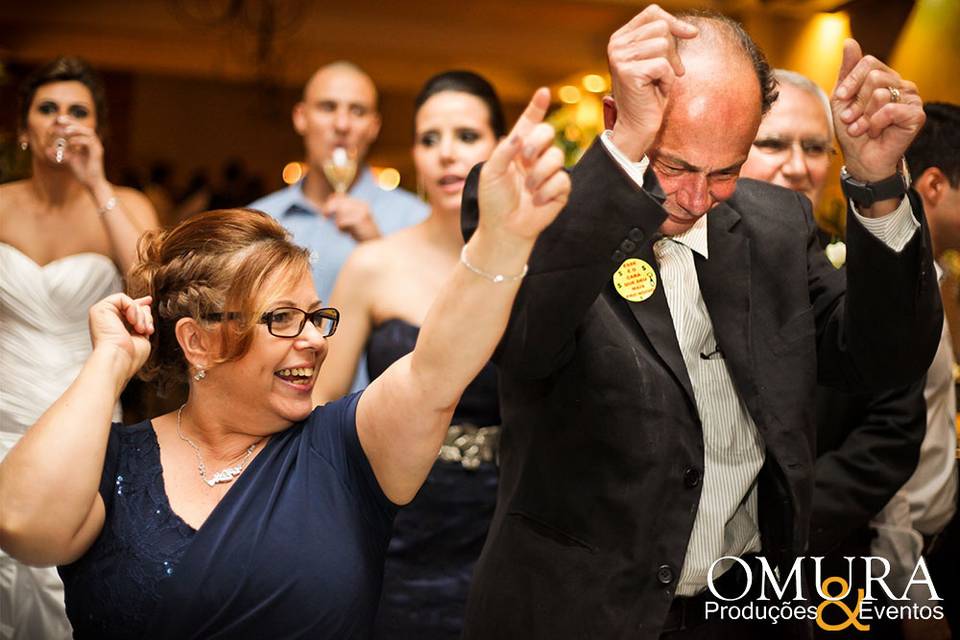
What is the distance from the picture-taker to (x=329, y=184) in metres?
4.14

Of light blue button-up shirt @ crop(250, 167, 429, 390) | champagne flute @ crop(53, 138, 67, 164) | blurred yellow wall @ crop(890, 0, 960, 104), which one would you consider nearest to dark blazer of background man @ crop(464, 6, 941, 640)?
champagne flute @ crop(53, 138, 67, 164)

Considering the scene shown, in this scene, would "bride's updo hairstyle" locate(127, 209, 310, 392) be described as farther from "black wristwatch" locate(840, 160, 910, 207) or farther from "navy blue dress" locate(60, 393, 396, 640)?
"black wristwatch" locate(840, 160, 910, 207)

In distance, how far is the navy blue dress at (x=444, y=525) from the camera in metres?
2.86

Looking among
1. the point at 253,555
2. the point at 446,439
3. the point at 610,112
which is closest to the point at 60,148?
the point at 446,439

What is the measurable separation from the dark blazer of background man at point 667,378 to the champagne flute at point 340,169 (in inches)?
90.2

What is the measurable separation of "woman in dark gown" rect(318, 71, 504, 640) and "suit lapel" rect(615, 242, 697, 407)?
1205 millimetres

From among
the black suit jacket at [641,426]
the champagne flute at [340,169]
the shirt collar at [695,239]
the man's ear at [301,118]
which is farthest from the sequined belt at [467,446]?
the man's ear at [301,118]

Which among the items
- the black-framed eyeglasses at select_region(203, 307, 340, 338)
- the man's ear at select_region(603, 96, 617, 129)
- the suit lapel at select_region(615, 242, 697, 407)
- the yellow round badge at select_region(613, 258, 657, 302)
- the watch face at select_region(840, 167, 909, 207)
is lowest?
the black-framed eyeglasses at select_region(203, 307, 340, 338)

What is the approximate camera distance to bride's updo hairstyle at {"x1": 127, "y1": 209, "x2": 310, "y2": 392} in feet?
6.04

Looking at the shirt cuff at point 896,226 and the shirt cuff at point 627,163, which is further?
the shirt cuff at point 896,226

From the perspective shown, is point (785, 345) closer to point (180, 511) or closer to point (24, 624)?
point (180, 511)

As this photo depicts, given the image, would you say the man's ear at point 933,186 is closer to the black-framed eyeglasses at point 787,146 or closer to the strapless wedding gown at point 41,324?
the black-framed eyeglasses at point 787,146

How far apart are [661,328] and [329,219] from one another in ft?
7.88

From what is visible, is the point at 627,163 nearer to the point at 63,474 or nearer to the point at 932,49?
the point at 63,474
